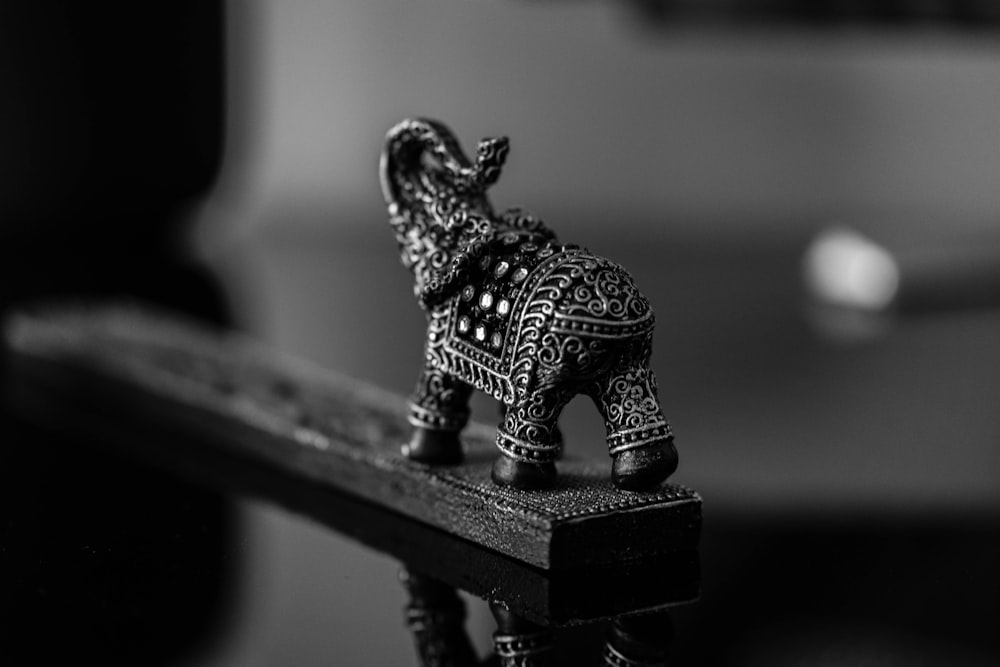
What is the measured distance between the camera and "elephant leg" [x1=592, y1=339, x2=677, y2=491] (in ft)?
2.93

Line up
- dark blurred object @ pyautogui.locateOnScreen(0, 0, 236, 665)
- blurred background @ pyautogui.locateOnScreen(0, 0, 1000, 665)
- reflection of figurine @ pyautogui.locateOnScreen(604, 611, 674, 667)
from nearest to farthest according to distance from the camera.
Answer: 1. reflection of figurine @ pyautogui.locateOnScreen(604, 611, 674, 667)
2. blurred background @ pyautogui.locateOnScreen(0, 0, 1000, 665)
3. dark blurred object @ pyautogui.locateOnScreen(0, 0, 236, 665)

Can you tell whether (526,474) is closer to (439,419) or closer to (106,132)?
(439,419)

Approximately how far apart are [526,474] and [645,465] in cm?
8

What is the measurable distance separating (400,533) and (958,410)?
2.48 ft

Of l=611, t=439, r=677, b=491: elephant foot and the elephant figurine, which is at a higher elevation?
the elephant figurine

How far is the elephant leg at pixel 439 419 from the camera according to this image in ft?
3.25

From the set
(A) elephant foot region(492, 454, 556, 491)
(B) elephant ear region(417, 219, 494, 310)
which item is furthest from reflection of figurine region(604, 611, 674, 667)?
(B) elephant ear region(417, 219, 494, 310)

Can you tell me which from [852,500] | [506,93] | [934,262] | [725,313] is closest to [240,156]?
[506,93]

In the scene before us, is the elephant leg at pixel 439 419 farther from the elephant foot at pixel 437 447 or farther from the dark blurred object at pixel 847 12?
the dark blurred object at pixel 847 12

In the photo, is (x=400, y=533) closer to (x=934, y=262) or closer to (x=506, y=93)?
(x=934, y=262)

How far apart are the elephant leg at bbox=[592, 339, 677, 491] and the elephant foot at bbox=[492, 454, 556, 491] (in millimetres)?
41

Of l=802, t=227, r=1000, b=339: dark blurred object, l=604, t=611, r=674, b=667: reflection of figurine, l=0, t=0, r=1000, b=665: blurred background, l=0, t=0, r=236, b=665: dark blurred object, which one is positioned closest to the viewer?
l=604, t=611, r=674, b=667: reflection of figurine

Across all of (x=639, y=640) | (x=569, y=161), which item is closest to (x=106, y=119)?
(x=569, y=161)

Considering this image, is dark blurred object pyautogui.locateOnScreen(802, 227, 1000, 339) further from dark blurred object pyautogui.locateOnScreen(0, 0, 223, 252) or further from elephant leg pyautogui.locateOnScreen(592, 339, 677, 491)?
dark blurred object pyautogui.locateOnScreen(0, 0, 223, 252)
